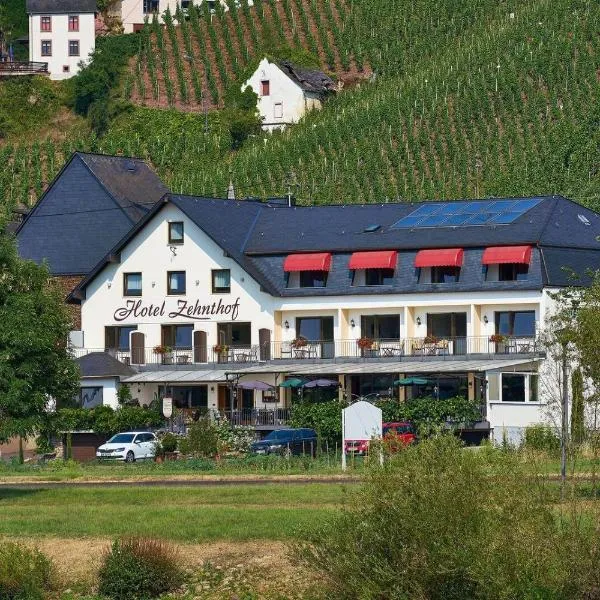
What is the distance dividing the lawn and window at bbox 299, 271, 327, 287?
28.1 metres

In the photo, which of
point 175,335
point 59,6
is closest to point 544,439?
point 175,335

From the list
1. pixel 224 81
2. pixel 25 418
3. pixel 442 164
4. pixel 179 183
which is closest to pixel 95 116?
pixel 224 81

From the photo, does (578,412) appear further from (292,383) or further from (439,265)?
(439,265)

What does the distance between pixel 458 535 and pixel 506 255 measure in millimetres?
40010

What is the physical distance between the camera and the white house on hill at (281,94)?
126 m

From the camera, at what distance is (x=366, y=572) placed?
28.3 m

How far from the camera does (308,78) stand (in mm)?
129625

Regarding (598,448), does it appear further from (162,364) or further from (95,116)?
(95,116)

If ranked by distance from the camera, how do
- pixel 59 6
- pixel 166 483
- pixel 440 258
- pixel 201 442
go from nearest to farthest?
pixel 166 483 < pixel 201 442 < pixel 440 258 < pixel 59 6

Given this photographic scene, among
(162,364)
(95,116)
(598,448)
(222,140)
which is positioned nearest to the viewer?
(598,448)

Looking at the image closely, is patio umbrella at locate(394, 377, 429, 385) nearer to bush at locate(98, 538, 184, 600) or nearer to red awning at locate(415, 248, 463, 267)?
red awning at locate(415, 248, 463, 267)

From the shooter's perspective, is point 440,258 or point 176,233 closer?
Answer: point 440,258

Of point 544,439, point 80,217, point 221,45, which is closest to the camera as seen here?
point 544,439

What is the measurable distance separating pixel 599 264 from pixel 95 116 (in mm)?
78291
